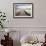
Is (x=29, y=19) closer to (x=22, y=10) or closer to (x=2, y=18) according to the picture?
(x=22, y=10)

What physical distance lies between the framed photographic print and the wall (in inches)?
3.7

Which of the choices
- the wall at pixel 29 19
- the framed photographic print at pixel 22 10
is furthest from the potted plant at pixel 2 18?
the framed photographic print at pixel 22 10

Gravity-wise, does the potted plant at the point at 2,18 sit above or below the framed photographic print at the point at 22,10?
below

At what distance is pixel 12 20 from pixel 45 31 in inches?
41.1

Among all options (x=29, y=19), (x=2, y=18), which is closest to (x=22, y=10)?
(x=29, y=19)

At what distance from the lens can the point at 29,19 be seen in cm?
424

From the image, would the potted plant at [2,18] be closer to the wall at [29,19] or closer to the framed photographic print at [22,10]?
the wall at [29,19]

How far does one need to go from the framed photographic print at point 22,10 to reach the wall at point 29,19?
3.7 inches

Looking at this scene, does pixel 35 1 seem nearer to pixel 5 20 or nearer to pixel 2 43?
pixel 5 20

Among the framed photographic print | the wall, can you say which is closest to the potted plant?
the wall

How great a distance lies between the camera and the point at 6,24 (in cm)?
427

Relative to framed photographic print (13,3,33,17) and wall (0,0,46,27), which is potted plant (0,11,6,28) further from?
framed photographic print (13,3,33,17)

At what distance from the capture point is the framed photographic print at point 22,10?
4.22 meters

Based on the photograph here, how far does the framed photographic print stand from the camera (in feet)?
13.9
